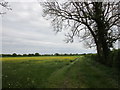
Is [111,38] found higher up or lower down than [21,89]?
higher up

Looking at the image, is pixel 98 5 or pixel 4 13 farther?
pixel 98 5

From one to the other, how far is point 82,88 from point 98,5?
39.1ft

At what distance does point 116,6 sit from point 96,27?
338 cm

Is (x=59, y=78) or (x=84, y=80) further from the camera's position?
(x=59, y=78)

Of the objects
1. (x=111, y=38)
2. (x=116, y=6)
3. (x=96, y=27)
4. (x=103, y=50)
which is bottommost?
(x=103, y=50)

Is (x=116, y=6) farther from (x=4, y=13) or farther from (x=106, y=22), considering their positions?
(x=4, y=13)

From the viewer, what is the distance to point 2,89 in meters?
5.57

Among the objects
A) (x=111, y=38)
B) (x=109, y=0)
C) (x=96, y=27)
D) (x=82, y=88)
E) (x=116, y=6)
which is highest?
(x=109, y=0)

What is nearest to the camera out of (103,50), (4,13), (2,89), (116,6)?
(2,89)

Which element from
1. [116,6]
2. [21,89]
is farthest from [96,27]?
[21,89]

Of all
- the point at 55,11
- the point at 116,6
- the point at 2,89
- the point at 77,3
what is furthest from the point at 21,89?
the point at 116,6

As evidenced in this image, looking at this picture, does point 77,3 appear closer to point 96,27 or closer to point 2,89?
point 96,27

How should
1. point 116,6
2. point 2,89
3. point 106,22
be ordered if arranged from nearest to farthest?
point 2,89, point 116,6, point 106,22

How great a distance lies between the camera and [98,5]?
45.3 feet
